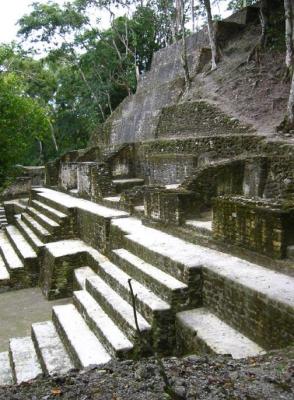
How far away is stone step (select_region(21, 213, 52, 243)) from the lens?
977cm

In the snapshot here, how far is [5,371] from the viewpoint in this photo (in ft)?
17.5

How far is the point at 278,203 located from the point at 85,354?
2933 millimetres

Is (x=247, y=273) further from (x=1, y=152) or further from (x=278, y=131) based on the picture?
(x=1, y=152)

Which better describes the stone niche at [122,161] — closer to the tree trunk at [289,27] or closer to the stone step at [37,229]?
the stone step at [37,229]

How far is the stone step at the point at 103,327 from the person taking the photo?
4.52m

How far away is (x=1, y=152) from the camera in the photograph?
46.3ft

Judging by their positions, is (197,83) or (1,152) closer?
(1,152)

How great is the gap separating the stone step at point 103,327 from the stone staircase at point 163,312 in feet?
0.04

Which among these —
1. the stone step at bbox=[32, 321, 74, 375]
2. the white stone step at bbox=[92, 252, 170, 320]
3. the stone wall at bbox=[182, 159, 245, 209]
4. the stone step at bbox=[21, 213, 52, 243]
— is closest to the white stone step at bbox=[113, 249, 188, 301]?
the white stone step at bbox=[92, 252, 170, 320]

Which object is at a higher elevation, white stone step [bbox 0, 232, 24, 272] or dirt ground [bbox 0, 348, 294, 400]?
dirt ground [bbox 0, 348, 294, 400]

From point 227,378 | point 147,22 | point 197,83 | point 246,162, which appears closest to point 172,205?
point 246,162

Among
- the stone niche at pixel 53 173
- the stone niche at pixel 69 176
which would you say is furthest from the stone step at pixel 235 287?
the stone niche at pixel 53 173

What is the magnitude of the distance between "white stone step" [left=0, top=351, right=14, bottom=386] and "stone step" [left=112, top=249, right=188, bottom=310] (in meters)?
2.12

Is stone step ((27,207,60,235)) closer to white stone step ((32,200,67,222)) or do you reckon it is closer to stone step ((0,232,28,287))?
white stone step ((32,200,67,222))
